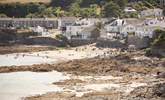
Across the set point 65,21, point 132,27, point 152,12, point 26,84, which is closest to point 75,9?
point 65,21

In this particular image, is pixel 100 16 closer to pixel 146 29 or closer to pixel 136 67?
pixel 146 29

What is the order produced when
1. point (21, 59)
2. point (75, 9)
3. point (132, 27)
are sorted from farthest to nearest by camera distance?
point (75, 9)
point (132, 27)
point (21, 59)

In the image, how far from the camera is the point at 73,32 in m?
68.8

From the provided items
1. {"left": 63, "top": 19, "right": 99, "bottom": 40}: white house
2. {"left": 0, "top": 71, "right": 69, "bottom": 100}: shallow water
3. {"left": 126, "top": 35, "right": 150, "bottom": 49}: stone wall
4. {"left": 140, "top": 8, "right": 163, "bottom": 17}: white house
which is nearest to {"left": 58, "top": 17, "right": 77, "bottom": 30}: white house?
{"left": 63, "top": 19, "right": 99, "bottom": 40}: white house

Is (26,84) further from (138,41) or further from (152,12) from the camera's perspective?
(152,12)

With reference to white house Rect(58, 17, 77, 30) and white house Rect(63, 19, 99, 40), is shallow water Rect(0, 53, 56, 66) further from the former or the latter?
white house Rect(58, 17, 77, 30)

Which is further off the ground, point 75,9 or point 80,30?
point 75,9

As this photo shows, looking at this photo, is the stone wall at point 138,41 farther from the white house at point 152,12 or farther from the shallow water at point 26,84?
the white house at point 152,12

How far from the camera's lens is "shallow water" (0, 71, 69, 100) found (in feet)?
119

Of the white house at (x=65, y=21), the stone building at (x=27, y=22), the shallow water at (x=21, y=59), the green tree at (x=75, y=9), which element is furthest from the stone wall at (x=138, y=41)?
the green tree at (x=75, y=9)

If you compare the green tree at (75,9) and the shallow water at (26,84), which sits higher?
the shallow water at (26,84)

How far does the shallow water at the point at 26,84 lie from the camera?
36.2 m

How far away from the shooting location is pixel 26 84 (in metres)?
39.6

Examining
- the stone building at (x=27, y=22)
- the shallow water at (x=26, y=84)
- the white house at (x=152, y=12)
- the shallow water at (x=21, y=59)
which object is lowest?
the stone building at (x=27, y=22)
